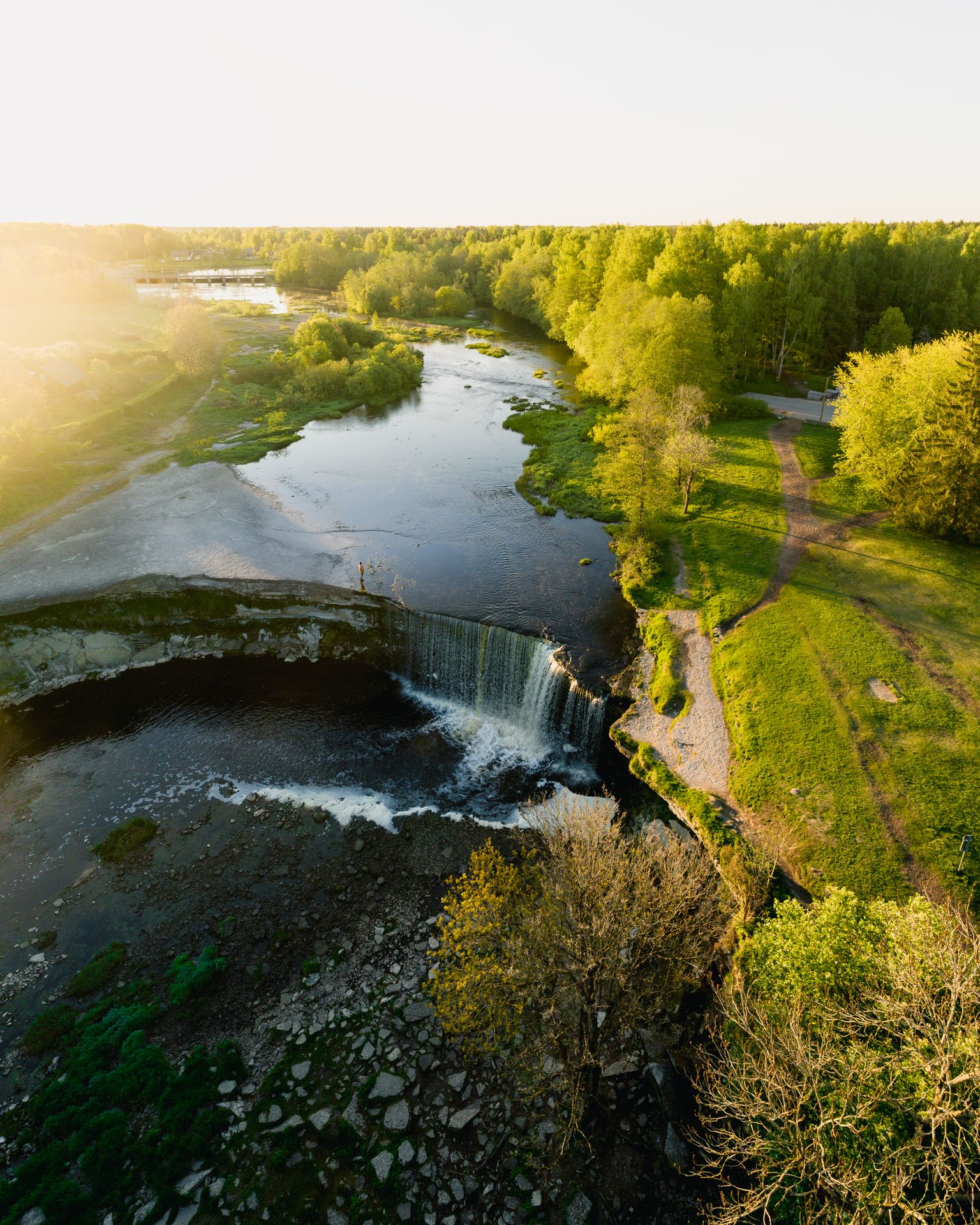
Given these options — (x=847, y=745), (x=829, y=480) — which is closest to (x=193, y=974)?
(x=847, y=745)

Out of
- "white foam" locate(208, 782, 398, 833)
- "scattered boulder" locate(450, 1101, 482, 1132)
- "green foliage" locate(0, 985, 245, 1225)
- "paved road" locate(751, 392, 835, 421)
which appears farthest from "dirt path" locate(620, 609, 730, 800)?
"paved road" locate(751, 392, 835, 421)

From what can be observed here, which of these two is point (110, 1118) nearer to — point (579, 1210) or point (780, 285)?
point (579, 1210)

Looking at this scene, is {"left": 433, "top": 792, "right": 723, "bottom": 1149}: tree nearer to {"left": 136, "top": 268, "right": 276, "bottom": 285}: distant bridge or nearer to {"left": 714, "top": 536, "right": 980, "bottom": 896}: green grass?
{"left": 714, "top": 536, "right": 980, "bottom": 896}: green grass

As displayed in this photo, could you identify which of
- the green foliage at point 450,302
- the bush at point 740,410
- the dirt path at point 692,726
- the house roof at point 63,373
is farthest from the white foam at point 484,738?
the green foliage at point 450,302

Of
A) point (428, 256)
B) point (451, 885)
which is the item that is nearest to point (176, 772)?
point (451, 885)

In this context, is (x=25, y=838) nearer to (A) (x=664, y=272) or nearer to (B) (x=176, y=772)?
(B) (x=176, y=772)

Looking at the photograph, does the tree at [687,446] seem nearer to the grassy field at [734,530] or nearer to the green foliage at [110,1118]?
the grassy field at [734,530]
